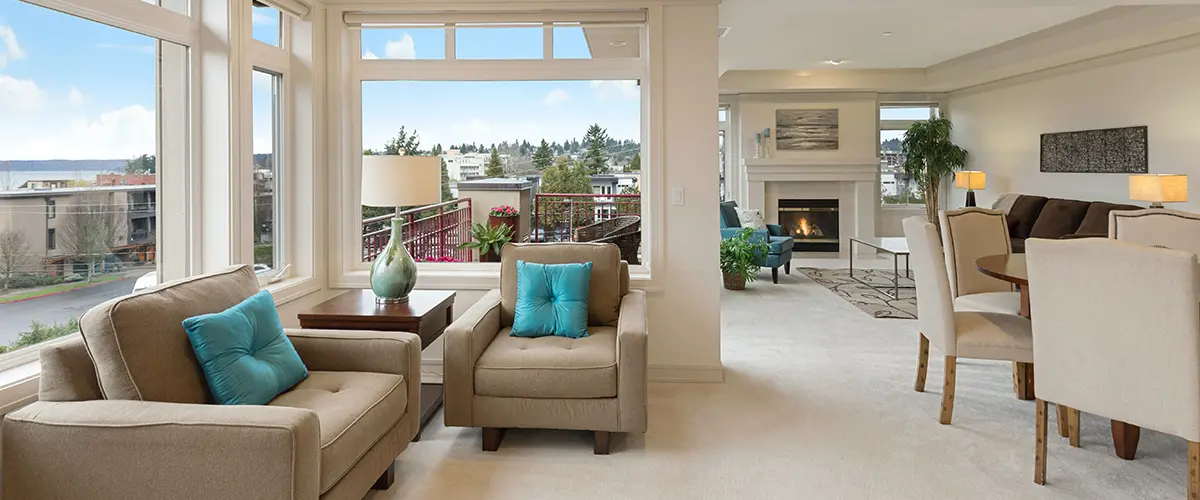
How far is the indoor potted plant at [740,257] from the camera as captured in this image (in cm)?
688

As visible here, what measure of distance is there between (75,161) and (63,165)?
5 cm

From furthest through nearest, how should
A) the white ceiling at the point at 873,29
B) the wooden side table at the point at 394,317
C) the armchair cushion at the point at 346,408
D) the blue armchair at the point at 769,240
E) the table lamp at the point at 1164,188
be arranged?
the blue armchair at the point at 769,240
the table lamp at the point at 1164,188
the white ceiling at the point at 873,29
the wooden side table at the point at 394,317
the armchair cushion at the point at 346,408

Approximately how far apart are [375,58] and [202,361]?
2372mm

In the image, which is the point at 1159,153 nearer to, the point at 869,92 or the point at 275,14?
the point at 869,92

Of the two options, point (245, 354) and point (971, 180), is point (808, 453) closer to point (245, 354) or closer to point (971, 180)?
point (245, 354)

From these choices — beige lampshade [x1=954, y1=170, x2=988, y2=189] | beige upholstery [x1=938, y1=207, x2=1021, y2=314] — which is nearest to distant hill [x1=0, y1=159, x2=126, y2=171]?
beige upholstery [x1=938, y1=207, x2=1021, y2=314]

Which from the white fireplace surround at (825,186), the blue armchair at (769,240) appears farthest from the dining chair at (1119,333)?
the white fireplace surround at (825,186)

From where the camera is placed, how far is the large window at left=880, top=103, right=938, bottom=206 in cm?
998

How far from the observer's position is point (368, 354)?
2588mm

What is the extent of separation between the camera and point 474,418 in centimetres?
283

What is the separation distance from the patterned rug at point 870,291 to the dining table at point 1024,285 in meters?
2.30

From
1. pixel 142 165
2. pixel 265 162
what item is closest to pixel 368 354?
pixel 142 165

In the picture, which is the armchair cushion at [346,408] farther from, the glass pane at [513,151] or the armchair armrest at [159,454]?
the glass pane at [513,151]

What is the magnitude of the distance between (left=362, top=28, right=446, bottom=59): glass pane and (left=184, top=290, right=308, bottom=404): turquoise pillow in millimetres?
2048
